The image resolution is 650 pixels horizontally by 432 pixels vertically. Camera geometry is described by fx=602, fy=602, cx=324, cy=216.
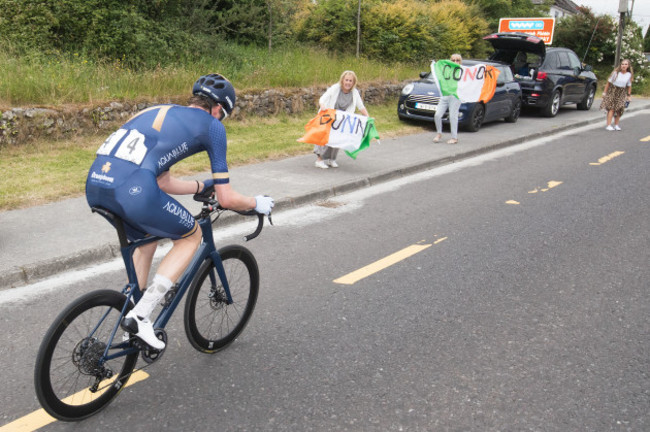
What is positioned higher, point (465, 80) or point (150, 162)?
point (150, 162)

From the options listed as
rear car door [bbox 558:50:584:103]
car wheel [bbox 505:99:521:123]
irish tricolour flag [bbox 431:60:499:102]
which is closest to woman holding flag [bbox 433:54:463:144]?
irish tricolour flag [bbox 431:60:499:102]

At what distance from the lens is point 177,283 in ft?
11.5

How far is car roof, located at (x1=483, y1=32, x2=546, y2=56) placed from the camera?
17391 mm

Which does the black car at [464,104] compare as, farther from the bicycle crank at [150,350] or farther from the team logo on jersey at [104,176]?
the team logo on jersey at [104,176]

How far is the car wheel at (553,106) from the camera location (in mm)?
18270

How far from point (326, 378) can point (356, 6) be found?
751 inches

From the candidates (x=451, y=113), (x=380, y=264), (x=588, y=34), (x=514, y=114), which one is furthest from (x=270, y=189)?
(x=588, y=34)

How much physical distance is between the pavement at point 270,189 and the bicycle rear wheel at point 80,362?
227cm

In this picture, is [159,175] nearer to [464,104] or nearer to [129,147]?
[129,147]

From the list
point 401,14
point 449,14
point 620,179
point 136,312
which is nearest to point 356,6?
point 401,14

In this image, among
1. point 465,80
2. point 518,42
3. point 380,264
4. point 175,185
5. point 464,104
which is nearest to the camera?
point 175,185

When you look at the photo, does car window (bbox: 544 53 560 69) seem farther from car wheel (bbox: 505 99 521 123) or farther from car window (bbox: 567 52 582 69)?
car wheel (bbox: 505 99 521 123)

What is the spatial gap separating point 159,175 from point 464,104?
1209cm

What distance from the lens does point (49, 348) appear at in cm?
292
